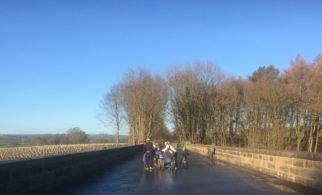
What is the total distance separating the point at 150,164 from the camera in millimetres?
27641

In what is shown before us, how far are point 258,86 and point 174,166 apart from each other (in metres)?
41.5

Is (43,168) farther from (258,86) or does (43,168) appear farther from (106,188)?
(258,86)

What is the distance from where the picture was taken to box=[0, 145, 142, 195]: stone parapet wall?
39.8ft

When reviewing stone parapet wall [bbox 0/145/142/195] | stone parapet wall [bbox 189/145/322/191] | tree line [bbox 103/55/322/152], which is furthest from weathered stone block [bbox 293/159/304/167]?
tree line [bbox 103/55/322/152]

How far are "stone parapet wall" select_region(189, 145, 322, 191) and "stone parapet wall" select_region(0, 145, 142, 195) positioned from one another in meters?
8.21

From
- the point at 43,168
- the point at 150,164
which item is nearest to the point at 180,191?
the point at 43,168

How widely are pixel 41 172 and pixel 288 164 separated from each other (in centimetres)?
918

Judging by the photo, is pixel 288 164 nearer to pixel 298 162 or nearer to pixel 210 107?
pixel 298 162

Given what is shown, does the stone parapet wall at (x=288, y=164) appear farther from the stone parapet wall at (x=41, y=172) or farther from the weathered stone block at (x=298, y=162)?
the stone parapet wall at (x=41, y=172)

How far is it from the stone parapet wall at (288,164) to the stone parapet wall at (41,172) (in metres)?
8.21

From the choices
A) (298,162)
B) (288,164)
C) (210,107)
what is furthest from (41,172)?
(210,107)

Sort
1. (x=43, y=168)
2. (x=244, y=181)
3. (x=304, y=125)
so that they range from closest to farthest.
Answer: (x=43, y=168) < (x=244, y=181) < (x=304, y=125)

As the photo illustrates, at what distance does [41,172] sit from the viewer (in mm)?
15031

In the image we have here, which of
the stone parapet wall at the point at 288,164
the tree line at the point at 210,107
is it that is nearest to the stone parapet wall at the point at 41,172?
the stone parapet wall at the point at 288,164
